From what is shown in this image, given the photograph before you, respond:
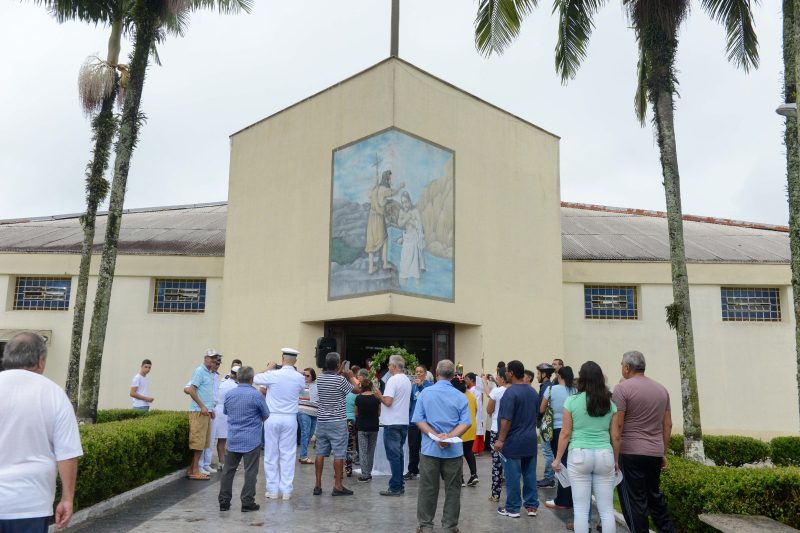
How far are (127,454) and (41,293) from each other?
14600 mm

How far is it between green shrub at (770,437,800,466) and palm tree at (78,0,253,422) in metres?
13.5

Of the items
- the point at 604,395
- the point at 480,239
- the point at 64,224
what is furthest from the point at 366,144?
the point at 64,224

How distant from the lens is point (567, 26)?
1413 centimetres

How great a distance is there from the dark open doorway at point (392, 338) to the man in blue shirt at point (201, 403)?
698cm

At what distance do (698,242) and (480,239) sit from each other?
33.9 ft

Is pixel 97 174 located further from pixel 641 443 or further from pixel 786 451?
pixel 786 451

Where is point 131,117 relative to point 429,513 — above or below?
above

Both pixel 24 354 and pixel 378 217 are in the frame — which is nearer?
pixel 24 354

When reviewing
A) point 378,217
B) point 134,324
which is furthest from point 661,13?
point 134,324

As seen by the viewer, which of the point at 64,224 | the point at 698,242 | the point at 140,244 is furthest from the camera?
the point at 64,224

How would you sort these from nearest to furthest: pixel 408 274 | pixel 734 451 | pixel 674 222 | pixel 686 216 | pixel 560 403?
pixel 560 403 < pixel 674 222 < pixel 734 451 < pixel 408 274 < pixel 686 216

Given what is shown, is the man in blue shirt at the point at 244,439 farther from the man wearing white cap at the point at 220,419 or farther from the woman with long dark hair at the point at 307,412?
the woman with long dark hair at the point at 307,412

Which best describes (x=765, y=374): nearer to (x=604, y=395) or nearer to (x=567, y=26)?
(x=567, y=26)

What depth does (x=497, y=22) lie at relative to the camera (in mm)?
13758
